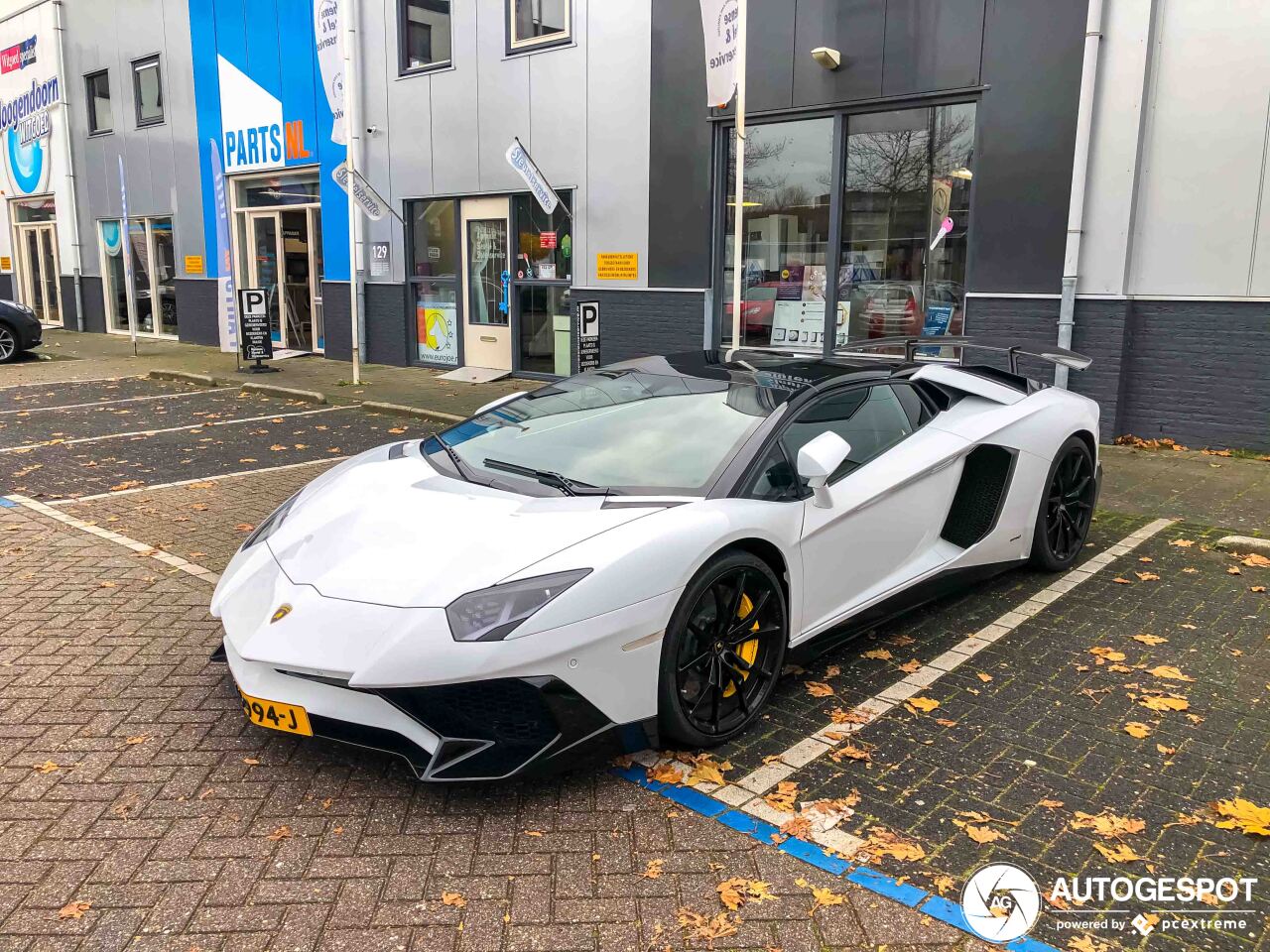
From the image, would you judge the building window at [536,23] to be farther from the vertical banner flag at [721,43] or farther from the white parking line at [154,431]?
the white parking line at [154,431]

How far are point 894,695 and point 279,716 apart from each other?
7.77 feet

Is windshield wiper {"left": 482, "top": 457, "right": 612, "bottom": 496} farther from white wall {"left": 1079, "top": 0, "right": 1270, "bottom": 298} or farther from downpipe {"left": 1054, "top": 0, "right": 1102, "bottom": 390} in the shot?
white wall {"left": 1079, "top": 0, "right": 1270, "bottom": 298}

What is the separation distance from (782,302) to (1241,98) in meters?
4.91

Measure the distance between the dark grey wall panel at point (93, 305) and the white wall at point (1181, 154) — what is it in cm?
2177

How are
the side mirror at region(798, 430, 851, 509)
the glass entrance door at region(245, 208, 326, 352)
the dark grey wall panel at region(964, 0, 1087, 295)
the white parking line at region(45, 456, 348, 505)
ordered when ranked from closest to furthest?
the side mirror at region(798, 430, 851, 509) → the white parking line at region(45, 456, 348, 505) → the dark grey wall panel at region(964, 0, 1087, 295) → the glass entrance door at region(245, 208, 326, 352)

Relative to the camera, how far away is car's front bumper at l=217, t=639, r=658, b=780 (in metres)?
2.99

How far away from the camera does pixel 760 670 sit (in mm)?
3713

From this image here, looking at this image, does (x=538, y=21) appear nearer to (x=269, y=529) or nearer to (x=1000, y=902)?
(x=269, y=529)

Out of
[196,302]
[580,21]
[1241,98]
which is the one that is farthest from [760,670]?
[196,302]

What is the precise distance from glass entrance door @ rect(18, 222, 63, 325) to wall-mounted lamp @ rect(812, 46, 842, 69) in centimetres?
2107

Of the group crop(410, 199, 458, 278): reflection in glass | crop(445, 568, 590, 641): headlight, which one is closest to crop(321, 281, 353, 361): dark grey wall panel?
crop(410, 199, 458, 278): reflection in glass

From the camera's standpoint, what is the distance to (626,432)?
13.5ft

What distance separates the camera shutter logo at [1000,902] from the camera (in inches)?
103

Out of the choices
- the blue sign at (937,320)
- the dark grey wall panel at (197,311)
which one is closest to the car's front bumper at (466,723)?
the blue sign at (937,320)
